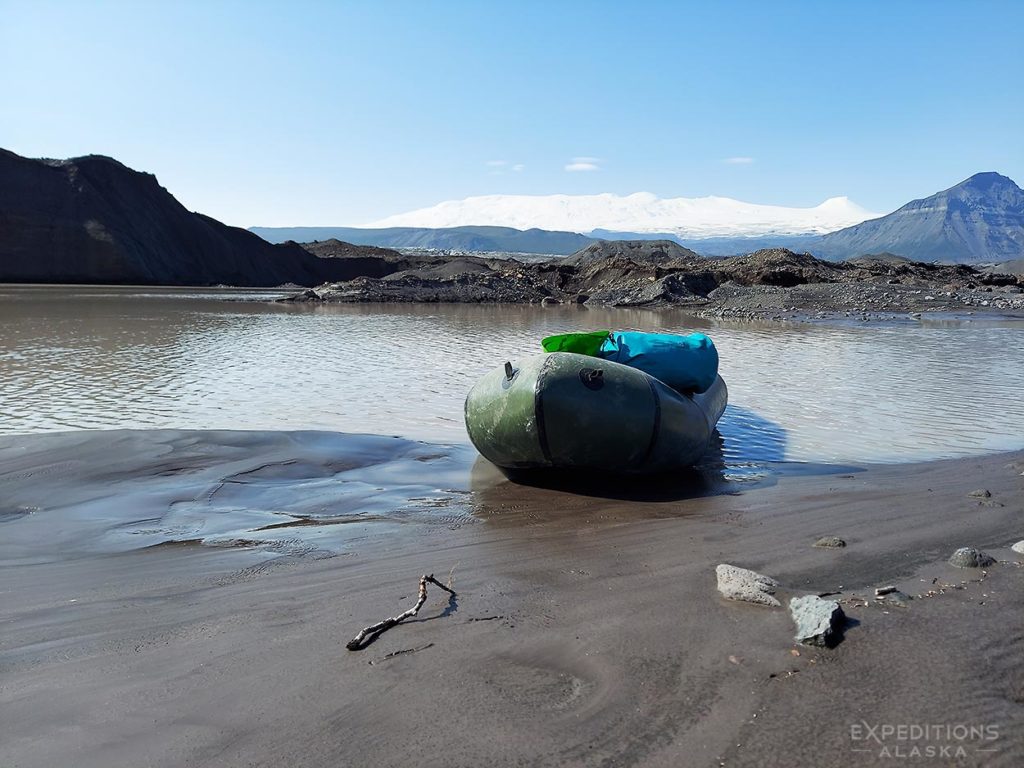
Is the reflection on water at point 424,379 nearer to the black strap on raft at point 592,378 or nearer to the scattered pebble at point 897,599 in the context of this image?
the black strap on raft at point 592,378

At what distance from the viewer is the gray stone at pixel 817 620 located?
10.0 ft

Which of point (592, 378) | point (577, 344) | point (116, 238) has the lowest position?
point (592, 378)

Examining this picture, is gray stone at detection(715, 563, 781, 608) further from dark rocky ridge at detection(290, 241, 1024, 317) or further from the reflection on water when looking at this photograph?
dark rocky ridge at detection(290, 241, 1024, 317)

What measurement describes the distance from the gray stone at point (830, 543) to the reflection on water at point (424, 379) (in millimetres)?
A: 2415

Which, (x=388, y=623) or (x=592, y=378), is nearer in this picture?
(x=388, y=623)

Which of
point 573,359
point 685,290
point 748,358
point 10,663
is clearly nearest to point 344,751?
point 10,663

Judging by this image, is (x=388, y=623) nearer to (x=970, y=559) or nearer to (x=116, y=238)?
(x=970, y=559)

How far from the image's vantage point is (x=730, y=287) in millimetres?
35375

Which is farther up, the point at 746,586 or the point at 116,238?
the point at 116,238

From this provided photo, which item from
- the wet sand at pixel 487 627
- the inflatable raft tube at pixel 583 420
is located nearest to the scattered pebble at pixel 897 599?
the wet sand at pixel 487 627

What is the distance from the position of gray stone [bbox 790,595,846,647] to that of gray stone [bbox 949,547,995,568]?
1120 millimetres

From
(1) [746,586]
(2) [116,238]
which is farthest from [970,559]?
(2) [116,238]

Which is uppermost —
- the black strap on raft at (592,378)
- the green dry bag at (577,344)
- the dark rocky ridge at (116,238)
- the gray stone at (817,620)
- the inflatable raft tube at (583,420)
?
the dark rocky ridge at (116,238)

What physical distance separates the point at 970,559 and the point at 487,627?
2.57 m
